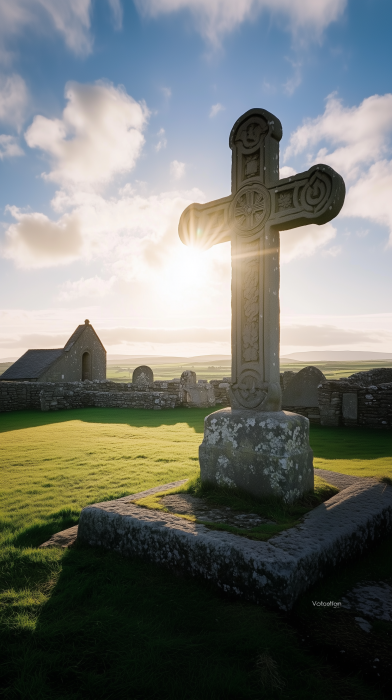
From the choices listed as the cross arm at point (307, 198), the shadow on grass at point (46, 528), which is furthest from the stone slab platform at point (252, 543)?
the cross arm at point (307, 198)

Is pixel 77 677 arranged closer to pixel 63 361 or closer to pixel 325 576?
pixel 325 576

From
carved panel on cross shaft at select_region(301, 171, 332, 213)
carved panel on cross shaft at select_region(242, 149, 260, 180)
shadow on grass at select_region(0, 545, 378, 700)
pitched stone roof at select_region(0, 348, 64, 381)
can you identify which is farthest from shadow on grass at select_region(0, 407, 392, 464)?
pitched stone roof at select_region(0, 348, 64, 381)

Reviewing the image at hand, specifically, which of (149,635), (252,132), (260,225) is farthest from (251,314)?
(149,635)

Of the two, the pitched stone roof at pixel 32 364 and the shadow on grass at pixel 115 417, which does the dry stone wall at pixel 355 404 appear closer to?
the shadow on grass at pixel 115 417

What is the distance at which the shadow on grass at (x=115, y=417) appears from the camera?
13016mm

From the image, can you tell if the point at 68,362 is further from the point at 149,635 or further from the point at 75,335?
the point at 149,635

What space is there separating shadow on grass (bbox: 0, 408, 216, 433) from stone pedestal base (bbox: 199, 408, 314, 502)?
7.14m

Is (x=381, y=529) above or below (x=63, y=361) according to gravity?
below

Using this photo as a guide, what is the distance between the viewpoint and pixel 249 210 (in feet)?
14.0

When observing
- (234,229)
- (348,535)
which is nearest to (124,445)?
(234,229)

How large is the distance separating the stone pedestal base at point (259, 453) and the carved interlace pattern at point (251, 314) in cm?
64

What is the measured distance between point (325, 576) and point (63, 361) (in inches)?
926

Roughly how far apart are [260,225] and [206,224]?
0.78m

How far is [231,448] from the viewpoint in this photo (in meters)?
3.84
